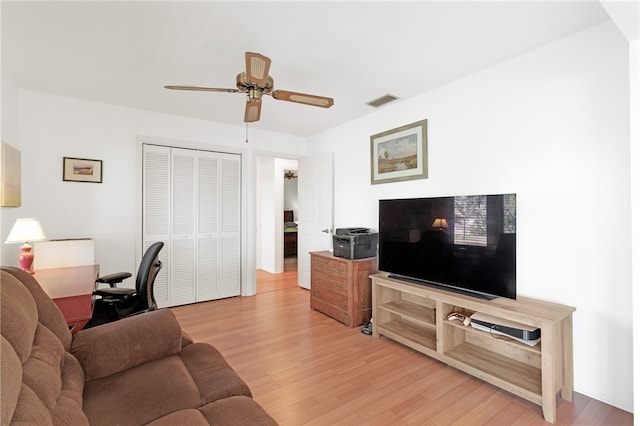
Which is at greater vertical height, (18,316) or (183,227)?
(183,227)

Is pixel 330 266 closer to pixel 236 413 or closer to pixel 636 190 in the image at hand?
pixel 236 413

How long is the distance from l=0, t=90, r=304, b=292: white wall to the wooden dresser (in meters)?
2.36

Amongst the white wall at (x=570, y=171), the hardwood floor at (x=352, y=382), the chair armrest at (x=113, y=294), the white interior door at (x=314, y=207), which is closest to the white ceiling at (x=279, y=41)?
the white wall at (x=570, y=171)

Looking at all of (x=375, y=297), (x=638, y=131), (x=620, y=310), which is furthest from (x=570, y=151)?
(x=375, y=297)

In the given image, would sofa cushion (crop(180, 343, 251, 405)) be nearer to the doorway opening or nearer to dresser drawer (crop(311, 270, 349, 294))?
dresser drawer (crop(311, 270, 349, 294))

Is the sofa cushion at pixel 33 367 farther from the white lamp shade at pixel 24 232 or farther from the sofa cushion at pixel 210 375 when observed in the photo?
the white lamp shade at pixel 24 232

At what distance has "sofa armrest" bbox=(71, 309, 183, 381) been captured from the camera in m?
1.45

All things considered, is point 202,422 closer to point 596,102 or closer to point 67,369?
point 67,369

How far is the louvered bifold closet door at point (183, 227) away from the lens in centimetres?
400

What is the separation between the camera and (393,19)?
6.43 ft

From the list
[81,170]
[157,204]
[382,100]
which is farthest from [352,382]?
[81,170]

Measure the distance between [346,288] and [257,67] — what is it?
7.82 feet

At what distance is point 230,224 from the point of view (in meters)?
4.43

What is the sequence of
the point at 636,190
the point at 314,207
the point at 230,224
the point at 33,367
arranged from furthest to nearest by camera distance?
1. the point at 314,207
2. the point at 230,224
3. the point at 636,190
4. the point at 33,367
